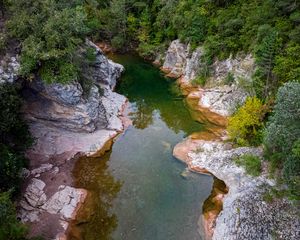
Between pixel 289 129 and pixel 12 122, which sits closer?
pixel 289 129

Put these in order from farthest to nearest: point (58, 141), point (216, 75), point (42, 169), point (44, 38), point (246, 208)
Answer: point (216, 75) < point (58, 141) < point (44, 38) < point (42, 169) < point (246, 208)

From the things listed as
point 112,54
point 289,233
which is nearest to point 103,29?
point 112,54

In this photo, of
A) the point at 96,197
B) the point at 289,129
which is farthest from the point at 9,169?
the point at 289,129

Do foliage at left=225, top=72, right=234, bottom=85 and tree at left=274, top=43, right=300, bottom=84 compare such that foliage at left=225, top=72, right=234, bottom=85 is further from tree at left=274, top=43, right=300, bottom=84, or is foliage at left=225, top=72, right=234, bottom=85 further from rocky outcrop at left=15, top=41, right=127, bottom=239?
rocky outcrop at left=15, top=41, right=127, bottom=239

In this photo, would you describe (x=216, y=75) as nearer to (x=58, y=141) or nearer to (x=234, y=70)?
(x=234, y=70)

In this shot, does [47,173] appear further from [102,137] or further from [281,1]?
[281,1]

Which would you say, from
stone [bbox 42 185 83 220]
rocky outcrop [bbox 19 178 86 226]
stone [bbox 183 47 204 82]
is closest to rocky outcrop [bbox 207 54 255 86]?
stone [bbox 183 47 204 82]
